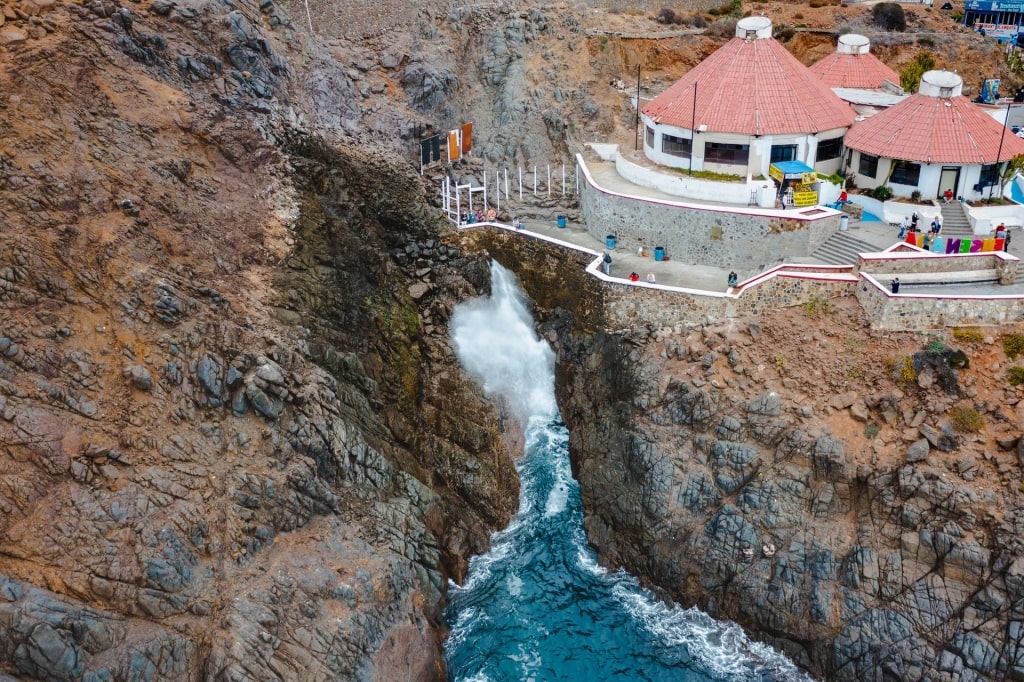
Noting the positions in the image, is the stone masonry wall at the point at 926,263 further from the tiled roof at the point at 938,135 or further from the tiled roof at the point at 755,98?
the tiled roof at the point at 755,98

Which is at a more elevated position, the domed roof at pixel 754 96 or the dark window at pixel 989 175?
the domed roof at pixel 754 96

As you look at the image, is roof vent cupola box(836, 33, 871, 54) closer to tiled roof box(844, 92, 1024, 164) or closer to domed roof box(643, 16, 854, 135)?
domed roof box(643, 16, 854, 135)

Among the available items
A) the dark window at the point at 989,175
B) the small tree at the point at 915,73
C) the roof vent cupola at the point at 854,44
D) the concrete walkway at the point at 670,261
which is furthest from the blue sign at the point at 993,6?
the concrete walkway at the point at 670,261

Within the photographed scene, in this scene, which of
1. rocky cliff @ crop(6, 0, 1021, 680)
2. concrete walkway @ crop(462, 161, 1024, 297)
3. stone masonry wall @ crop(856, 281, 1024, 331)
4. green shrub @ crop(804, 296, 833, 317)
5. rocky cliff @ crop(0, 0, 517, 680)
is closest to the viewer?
rocky cliff @ crop(0, 0, 517, 680)

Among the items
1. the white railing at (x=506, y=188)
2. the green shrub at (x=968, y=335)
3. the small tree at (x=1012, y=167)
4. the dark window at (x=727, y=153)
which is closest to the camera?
the green shrub at (x=968, y=335)

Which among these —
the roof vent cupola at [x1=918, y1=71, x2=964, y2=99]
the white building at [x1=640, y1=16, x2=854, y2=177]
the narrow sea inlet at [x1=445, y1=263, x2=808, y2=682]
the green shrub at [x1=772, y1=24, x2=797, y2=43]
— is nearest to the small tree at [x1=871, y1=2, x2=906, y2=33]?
the green shrub at [x1=772, y1=24, x2=797, y2=43]

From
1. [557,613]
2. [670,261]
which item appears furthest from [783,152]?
[557,613]

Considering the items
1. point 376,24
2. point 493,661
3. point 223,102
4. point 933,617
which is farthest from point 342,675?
point 376,24

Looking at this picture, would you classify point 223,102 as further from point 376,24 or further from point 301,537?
point 301,537
